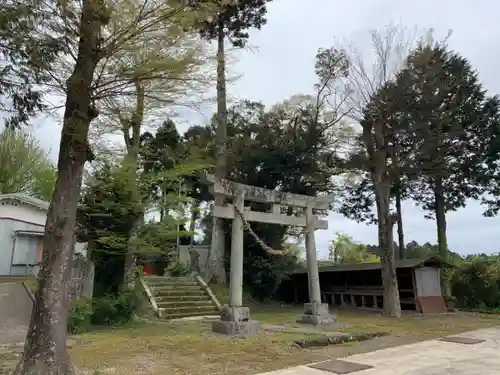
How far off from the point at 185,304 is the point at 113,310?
9.86 ft

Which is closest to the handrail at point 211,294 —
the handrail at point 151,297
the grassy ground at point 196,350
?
the handrail at point 151,297

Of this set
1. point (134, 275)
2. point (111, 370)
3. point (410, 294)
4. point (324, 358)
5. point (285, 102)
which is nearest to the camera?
point (111, 370)

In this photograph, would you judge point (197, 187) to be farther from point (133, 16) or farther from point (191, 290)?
point (133, 16)

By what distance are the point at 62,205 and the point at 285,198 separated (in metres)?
6.85

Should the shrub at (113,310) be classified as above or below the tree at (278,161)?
below

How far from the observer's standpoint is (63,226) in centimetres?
443

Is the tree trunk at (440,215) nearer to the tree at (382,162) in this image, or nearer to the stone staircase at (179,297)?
the tree at (382,162)

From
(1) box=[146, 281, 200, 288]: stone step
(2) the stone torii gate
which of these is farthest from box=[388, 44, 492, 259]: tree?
(1) box=[146, 281, 200, 288]: stone step

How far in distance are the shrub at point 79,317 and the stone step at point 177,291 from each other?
3.42 m

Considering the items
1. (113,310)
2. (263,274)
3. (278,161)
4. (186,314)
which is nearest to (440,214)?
(278,161)

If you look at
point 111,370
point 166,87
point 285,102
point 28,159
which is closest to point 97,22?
point 166,87

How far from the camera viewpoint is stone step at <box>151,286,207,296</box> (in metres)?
12.0

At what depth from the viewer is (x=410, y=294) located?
14.8 m

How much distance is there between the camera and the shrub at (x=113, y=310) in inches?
364
